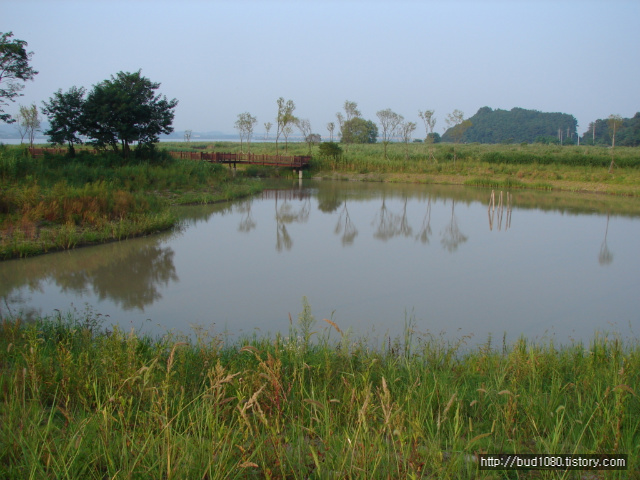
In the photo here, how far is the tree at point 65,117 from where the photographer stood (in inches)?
715

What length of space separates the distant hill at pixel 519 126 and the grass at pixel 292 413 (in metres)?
92.9

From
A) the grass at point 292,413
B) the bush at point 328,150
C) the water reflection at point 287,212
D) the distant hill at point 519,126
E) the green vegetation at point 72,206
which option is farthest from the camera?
the distant hill at point 519,126

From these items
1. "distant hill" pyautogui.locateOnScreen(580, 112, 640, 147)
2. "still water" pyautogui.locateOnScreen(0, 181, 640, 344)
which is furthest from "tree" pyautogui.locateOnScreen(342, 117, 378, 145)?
"still water" pyautogui.locateOnScreen(0, 181, 640, 344)

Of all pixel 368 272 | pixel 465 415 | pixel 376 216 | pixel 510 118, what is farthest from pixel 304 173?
pixel 510 118

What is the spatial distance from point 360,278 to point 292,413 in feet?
17.0

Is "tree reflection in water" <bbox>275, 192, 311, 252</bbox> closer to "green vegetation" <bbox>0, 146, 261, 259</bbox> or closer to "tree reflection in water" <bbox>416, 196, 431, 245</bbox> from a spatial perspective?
"green vegetation" <bbox>0, 146, 261, 259</bbox>

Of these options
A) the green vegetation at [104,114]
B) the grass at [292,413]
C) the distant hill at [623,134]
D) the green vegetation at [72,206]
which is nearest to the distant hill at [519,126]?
the distant hill at [623,134]

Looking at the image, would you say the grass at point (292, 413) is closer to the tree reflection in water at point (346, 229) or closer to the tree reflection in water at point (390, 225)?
the tree reflection in water at point (346, 229)

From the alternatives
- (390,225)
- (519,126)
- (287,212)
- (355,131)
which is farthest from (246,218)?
(519,126)

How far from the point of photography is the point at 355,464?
1.77 m

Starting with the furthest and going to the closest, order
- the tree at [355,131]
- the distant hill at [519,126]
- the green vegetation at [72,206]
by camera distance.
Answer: the distant hill at [519,126]
the tree at [355,131]
the green vegetation at [72,206]

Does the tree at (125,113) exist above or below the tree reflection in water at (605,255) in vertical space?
above

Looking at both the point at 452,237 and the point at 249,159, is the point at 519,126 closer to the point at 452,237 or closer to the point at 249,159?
the point at 249,159

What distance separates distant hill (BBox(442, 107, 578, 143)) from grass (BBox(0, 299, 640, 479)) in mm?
92883
